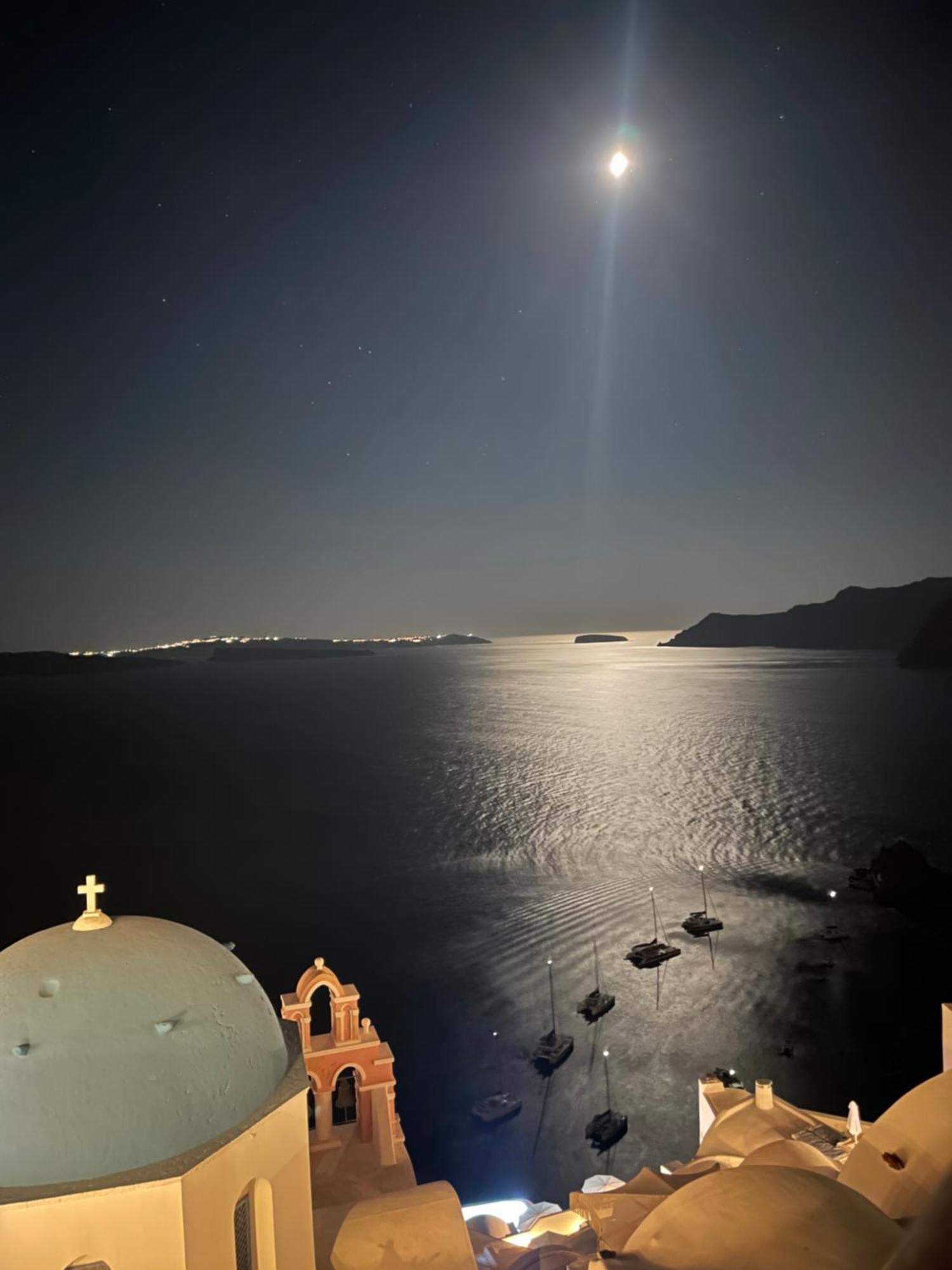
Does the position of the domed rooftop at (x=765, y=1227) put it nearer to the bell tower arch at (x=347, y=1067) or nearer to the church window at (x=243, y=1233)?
the church window at (x=243, y=1233)

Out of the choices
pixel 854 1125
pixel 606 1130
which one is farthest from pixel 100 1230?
pixel 606 1130

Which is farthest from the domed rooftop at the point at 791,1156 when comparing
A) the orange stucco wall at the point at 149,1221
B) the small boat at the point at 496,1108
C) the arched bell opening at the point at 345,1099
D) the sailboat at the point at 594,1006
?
the sailboat at the point at 594,1006

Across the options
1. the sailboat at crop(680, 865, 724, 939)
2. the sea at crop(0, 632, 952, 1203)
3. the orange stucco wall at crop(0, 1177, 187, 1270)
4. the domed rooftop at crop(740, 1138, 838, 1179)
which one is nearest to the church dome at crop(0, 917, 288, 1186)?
the orange stucco wall at crop(0, 1177, 187, 1270)

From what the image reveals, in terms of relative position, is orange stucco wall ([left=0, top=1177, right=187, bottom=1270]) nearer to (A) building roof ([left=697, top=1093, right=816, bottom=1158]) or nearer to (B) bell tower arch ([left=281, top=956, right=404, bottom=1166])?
(B) bell tower arch ([left=281, top=956, right=404, bottom=1166])

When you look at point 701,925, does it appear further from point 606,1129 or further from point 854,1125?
point 854,1125

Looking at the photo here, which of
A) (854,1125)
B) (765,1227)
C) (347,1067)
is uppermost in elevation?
(765,1227)

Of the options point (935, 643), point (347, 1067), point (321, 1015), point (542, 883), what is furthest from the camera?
point (935, 643)

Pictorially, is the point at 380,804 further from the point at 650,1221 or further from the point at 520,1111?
the point at 650,1221
